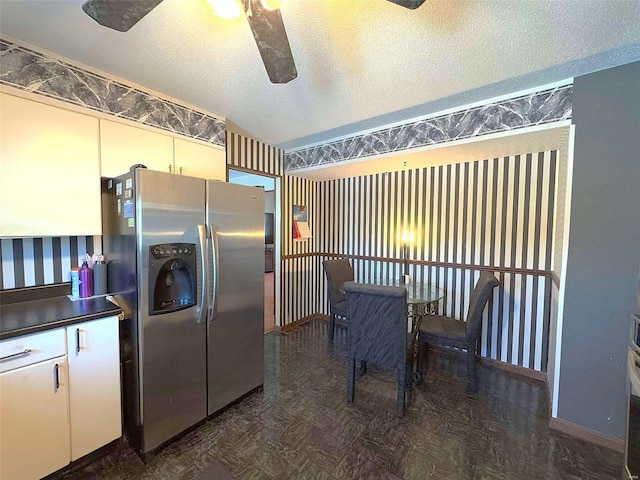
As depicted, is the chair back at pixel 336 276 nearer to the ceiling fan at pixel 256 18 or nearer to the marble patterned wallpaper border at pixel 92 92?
the marble patterned wallpaper border at pixel 92 92

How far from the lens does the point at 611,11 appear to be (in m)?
1.34

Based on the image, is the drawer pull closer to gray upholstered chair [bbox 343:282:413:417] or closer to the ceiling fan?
the ceiling fan

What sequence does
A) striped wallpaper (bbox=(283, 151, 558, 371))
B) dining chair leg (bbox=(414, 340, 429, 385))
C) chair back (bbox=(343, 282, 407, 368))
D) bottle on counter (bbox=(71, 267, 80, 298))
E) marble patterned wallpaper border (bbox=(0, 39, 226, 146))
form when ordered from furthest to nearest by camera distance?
striped wallpaper (bbox=(283, 151, 558, 371)), dining chair leg (bbox=(414, 340, 429, 385)), chair back (bbox=(343, 282, 407, 368)), bottle on counter (bbox=(71, 267, 80, 298)), marble patterned wallpaper border (bbox=(0, 39, 226, 146))

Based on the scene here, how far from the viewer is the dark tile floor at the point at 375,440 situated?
5.38 ft

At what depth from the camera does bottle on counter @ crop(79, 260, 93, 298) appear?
1.93 meters

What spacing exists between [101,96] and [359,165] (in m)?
2.45

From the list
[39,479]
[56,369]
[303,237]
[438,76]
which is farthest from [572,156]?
[39,479]

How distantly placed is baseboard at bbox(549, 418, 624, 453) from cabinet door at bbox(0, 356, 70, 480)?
3232mm

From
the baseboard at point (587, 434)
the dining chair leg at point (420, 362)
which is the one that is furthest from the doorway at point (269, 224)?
the baseboard at point (587, 434)

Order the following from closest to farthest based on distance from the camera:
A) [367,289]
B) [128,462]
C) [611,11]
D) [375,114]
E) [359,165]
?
[611,11], [128,462], [367,289], [375,114], [359,165]

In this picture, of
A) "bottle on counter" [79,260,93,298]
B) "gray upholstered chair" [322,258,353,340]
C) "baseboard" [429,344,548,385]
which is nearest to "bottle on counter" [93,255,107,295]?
"bottle on counter" [79,260,93,298]

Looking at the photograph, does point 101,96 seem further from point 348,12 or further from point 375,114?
point 375,114

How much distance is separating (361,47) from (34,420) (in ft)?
9.13

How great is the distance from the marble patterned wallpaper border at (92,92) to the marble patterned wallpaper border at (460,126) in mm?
1512
